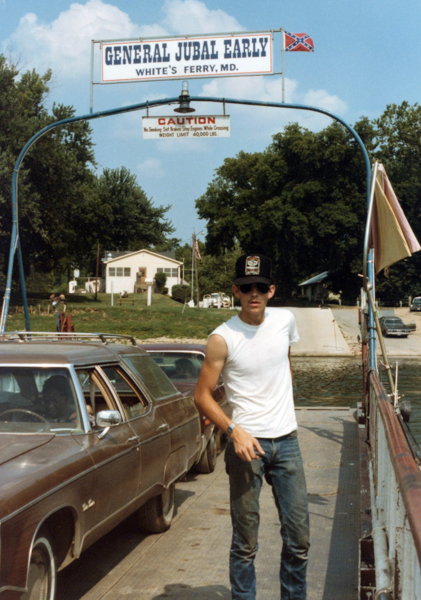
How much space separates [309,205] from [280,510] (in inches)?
2557

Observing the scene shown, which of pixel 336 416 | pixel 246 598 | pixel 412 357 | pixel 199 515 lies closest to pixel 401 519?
pixel 246 598

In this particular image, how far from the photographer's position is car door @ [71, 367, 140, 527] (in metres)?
4.59

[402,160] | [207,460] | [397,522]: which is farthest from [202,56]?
[402,160]

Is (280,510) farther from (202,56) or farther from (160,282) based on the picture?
(160,282)

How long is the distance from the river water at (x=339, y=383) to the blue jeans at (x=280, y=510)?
8.90 m

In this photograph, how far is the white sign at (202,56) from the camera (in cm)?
1566

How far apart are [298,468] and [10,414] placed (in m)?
2.13

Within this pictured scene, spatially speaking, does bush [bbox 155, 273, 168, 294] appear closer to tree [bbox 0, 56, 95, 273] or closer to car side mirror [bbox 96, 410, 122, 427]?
tree [bbox 0, 56, 95, 273]

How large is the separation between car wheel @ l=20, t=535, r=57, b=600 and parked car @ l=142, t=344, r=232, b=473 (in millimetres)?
4909

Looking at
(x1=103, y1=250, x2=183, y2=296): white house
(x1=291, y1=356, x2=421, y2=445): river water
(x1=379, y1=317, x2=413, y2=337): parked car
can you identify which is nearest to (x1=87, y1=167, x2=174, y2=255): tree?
(x1=103, y1=250, x2=183, y2=296): white house

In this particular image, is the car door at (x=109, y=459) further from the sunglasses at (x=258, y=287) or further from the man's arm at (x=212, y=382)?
the sunglasses at (x=258, y=287)

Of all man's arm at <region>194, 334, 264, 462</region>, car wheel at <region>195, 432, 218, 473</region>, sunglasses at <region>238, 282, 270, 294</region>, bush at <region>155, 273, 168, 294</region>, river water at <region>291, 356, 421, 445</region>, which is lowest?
river water at <region>291, 356, 421, 445</region>

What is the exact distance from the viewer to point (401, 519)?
3.25 m

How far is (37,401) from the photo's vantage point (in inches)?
194
